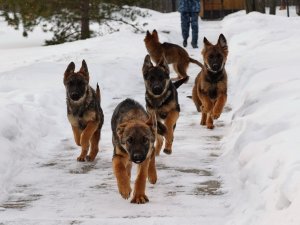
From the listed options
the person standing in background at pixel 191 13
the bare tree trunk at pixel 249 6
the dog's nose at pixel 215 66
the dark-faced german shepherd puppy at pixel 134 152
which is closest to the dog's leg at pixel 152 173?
the dark-faced german shepherd puppy at pixel 134 152

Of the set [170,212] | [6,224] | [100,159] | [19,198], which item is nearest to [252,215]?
[170,212]

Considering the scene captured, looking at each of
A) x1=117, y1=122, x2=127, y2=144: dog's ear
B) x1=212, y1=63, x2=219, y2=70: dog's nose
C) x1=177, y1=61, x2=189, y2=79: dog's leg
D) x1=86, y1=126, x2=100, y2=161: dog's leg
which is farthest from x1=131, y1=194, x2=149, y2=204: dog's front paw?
x1=177, y1=61, x2=189, y2=79: dog's leg

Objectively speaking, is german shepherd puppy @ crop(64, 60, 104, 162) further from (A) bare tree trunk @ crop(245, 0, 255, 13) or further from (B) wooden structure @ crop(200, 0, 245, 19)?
(B) wooden structure @ crop(200, 0, 245, 19)

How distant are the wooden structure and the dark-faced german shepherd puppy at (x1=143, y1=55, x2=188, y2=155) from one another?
3920 cm

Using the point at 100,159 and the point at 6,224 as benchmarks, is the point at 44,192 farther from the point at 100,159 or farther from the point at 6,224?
the point at 100,159

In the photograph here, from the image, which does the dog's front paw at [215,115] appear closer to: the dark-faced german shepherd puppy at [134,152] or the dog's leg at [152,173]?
the dog's leg at [152,173]

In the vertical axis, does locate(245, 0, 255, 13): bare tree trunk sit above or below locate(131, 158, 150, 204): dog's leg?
above

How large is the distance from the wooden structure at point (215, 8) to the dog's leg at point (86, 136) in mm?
39858

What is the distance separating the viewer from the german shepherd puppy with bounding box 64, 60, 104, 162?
298 inches

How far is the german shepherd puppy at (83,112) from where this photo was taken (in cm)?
757

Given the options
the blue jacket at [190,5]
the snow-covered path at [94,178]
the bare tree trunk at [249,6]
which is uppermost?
the bare tree trunk at [249,6]

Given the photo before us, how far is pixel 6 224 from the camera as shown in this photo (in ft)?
16.9

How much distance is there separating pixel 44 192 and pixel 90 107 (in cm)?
183

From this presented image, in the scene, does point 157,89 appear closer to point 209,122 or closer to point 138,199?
point 209,122
